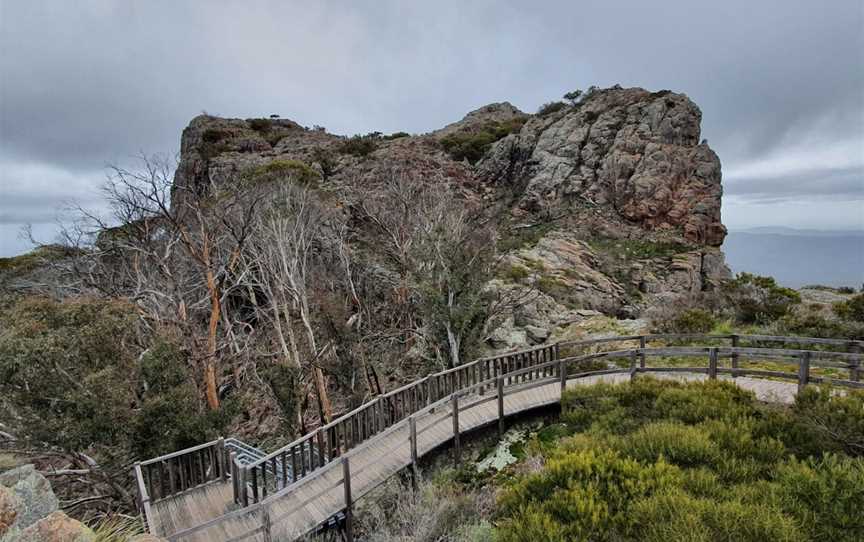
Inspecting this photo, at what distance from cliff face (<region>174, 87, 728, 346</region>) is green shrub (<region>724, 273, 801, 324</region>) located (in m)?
3.69

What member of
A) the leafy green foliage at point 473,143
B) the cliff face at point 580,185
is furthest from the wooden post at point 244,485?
the leafy green foliage at point 473,143

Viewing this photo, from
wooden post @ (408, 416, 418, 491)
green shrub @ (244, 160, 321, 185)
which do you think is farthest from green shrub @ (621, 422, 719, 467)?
green shrub @ (244, 160, 321, 185)

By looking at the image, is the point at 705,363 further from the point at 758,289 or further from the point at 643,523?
the point at 643,523

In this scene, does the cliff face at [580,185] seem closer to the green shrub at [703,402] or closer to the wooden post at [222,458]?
the green shrub at [703,402]

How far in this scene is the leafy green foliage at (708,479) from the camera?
347 cm

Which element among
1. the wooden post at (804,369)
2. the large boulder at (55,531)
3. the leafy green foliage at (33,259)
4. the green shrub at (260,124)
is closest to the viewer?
the large boulder at (55,531)

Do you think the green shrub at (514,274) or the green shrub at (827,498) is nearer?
the green shrub at (827,498)

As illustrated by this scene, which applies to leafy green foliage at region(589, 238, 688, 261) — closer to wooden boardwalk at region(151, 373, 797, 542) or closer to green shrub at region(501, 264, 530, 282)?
A: green shrub at region(501, 264, 530, 282)

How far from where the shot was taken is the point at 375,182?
26547 mm

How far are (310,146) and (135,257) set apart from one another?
25947 mm

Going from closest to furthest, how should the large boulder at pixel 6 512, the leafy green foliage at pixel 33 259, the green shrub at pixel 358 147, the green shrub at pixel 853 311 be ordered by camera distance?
the large boulder at pixel 6 512
the green shrub at pixel 853 311
the leafy green foliage at pixel 33 259
the green shrub at pixel 358 147

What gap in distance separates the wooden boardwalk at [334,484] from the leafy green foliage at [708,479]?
1.90 meters

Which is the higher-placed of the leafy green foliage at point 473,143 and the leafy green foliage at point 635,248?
the leafy green foliage at point 473,143

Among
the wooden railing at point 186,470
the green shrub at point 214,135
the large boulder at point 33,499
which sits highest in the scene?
the green shrub at point 214,135
